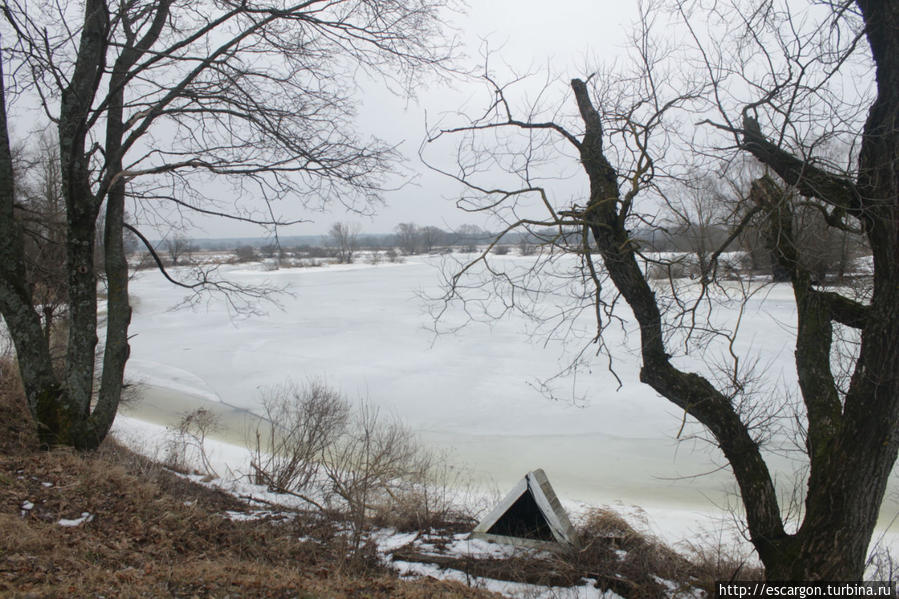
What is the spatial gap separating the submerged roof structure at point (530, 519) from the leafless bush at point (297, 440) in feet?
11.3

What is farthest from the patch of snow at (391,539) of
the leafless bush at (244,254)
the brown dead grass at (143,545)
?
the leafless bush at (244,254)

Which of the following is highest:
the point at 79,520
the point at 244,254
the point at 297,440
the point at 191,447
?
the point at 244,254

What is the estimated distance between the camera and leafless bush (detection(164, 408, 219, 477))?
8984 mm

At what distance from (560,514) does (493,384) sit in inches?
355

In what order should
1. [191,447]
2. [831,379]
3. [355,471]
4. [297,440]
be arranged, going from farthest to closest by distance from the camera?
[191,447], [297,440], [355,471], [831,379]

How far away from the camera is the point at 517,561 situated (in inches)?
212

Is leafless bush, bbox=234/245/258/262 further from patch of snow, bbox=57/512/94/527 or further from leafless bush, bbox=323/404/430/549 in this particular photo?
patch of snow, bbox=57/512/94/527

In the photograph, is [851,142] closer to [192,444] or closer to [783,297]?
[192,444]

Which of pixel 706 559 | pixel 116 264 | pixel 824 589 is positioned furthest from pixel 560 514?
pixel 116 264

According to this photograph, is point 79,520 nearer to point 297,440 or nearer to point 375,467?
point 375,467

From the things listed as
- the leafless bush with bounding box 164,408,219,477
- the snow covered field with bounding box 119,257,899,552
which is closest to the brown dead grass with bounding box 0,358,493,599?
the leafless bush with bounding box 164,408,219,477

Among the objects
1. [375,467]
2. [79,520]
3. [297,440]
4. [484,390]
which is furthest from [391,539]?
[484,390]

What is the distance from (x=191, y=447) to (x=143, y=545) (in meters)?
6.44

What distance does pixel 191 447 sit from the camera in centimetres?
1023
